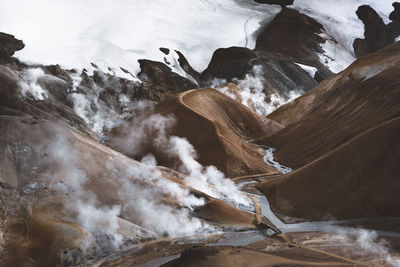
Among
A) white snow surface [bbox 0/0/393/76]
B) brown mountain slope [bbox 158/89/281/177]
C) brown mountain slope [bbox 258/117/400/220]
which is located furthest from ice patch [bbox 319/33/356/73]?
brown mountain slope [bbox 258/117/400/220]

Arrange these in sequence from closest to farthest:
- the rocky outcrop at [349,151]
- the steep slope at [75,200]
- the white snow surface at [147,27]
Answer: the steep slope at [75,200]
the rocky outcrop at [349,151]
the white snow surface at [147,27]

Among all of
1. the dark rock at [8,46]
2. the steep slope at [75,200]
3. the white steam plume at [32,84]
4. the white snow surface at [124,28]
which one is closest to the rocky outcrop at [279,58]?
the white snow surface at [124,28]

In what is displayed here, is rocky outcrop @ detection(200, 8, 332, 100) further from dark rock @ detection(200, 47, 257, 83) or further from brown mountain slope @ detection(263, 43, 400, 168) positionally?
brown mountain slope @ detection(263, 43, 400, 168)

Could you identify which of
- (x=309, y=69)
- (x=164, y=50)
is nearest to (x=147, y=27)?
(x=164, y=50)

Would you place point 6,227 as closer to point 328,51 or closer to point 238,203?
point 238,203

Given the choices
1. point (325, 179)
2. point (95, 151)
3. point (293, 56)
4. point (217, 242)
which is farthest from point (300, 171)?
point (293, 56)

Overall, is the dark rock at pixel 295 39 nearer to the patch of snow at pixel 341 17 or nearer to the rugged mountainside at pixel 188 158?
the patch of snow at pixel 341 17
